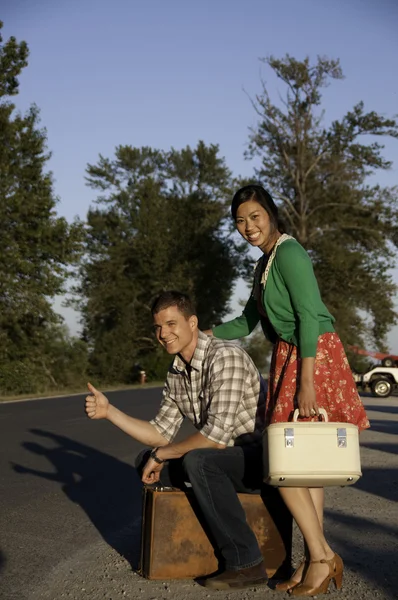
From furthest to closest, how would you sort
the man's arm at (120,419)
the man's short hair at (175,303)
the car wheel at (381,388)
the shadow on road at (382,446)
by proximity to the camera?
the car wheel at (381,388), the shadow on road at (382,446), the man's short hair at (175,303), the man's arm at (120,419)

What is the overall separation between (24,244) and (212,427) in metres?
29.7

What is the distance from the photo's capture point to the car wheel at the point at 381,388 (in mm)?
31516

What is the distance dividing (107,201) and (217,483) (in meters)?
57.1

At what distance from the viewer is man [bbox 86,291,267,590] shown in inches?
191

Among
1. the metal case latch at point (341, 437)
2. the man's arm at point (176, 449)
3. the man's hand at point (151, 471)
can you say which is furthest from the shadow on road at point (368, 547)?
the man's hand at point (151, 471)

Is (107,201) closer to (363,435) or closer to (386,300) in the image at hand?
(386,300)

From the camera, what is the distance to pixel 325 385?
490 cm

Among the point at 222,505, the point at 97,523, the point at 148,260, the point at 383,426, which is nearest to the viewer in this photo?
the point at 222,505

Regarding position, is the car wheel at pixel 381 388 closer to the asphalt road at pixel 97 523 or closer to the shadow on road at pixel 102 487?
the asphalt road at pixel 97 523

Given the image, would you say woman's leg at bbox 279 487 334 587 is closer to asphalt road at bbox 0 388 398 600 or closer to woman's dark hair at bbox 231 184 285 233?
asphalt road at bbox 0 388 398 600

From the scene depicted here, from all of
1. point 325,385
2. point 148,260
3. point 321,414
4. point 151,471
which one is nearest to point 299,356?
point 325,385

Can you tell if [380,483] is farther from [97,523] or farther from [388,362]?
[388,362]

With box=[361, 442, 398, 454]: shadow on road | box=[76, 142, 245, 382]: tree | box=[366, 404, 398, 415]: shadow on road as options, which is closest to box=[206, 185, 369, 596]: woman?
box=[361, 442, 398, 454]: shadow on road

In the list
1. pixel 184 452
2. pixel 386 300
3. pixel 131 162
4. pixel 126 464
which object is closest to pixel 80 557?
pixel 184 452
